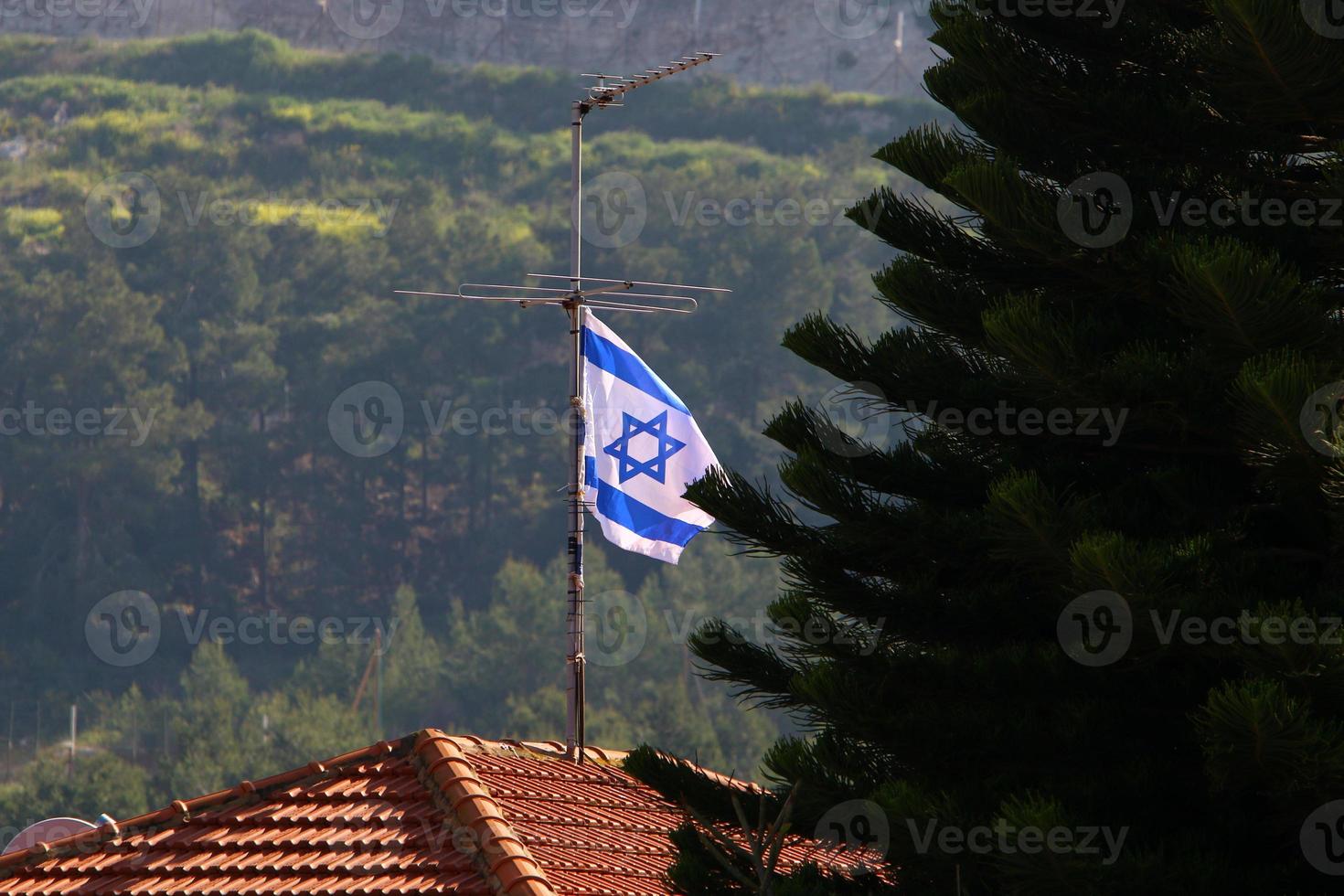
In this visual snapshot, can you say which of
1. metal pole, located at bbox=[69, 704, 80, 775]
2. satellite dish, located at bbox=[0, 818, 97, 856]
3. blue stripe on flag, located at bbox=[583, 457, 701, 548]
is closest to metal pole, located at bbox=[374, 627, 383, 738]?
metal pole, located at bbox=[69, 704, 80, 775]

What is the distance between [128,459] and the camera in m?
76.2

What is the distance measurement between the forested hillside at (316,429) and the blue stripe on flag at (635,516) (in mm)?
47326

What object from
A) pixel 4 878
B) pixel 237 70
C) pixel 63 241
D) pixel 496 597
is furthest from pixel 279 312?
pixel 4 878

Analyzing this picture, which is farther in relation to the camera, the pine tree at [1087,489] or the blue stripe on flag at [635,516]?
the blue stripe on flag at [635,516]

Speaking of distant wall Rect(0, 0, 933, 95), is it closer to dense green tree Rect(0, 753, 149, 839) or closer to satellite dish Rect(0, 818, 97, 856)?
dense green tree Rect(0, 753, 149, 839)

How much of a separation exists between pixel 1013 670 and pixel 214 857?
12.6 ft

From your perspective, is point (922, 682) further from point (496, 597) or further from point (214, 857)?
point (496, 597)

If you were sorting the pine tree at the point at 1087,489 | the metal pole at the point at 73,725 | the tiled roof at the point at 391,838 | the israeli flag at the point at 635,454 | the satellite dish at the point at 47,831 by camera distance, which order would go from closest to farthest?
the pine tree at the point at 1087,489, the tiled roof at the point at 391,838, the satellite dish at the point at 47,831, the israeli flag at the point at 635,454, the metal pole at the point at 73,725

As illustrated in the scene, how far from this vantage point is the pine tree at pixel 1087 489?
7219 millimetres

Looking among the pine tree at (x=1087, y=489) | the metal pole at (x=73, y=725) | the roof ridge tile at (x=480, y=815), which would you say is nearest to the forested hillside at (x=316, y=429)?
the metal pole at (x=73, y=725)

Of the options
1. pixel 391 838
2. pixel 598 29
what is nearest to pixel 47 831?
pixel 391 838

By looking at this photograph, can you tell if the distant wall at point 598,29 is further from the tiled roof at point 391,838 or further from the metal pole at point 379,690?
the tiled roof at point 391,838

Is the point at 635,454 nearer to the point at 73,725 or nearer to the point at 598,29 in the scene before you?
the point at 73,725

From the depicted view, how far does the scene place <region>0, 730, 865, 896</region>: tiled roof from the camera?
27.8 feet
